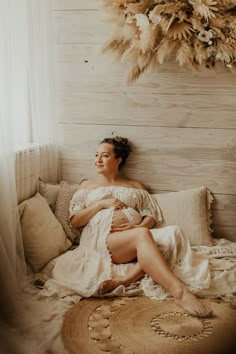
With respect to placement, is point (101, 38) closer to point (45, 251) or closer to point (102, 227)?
point (102, 227)

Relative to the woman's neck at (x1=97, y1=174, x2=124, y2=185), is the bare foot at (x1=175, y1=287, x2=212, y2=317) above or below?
below

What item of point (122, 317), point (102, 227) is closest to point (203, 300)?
point (122, 317)

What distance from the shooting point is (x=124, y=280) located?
1.95 m

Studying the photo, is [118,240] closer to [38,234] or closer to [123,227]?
[123,227]

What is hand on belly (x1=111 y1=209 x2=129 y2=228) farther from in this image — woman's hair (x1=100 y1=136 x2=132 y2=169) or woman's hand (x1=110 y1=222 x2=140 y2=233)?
woman's hair (x1=100 y1=136 x2=132 y2=169)

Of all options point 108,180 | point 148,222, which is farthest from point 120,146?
point 148,222

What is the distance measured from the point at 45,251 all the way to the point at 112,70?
1054 millimetres

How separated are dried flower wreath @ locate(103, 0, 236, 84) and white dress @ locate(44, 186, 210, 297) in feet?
2.38

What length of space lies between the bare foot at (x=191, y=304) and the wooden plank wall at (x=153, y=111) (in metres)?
0.74

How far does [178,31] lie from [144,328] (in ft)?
4.63

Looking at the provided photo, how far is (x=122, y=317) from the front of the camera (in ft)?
5.63

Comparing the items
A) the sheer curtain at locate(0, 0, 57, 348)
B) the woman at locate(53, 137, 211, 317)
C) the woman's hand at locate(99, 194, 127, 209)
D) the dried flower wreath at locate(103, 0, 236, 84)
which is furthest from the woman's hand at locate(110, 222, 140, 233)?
the dried flower wreath at locate(103, 0, 236, 84)

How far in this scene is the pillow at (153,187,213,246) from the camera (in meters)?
2.32

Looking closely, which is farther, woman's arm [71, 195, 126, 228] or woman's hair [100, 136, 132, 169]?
woman's hair [100, 136, 132, 169]
